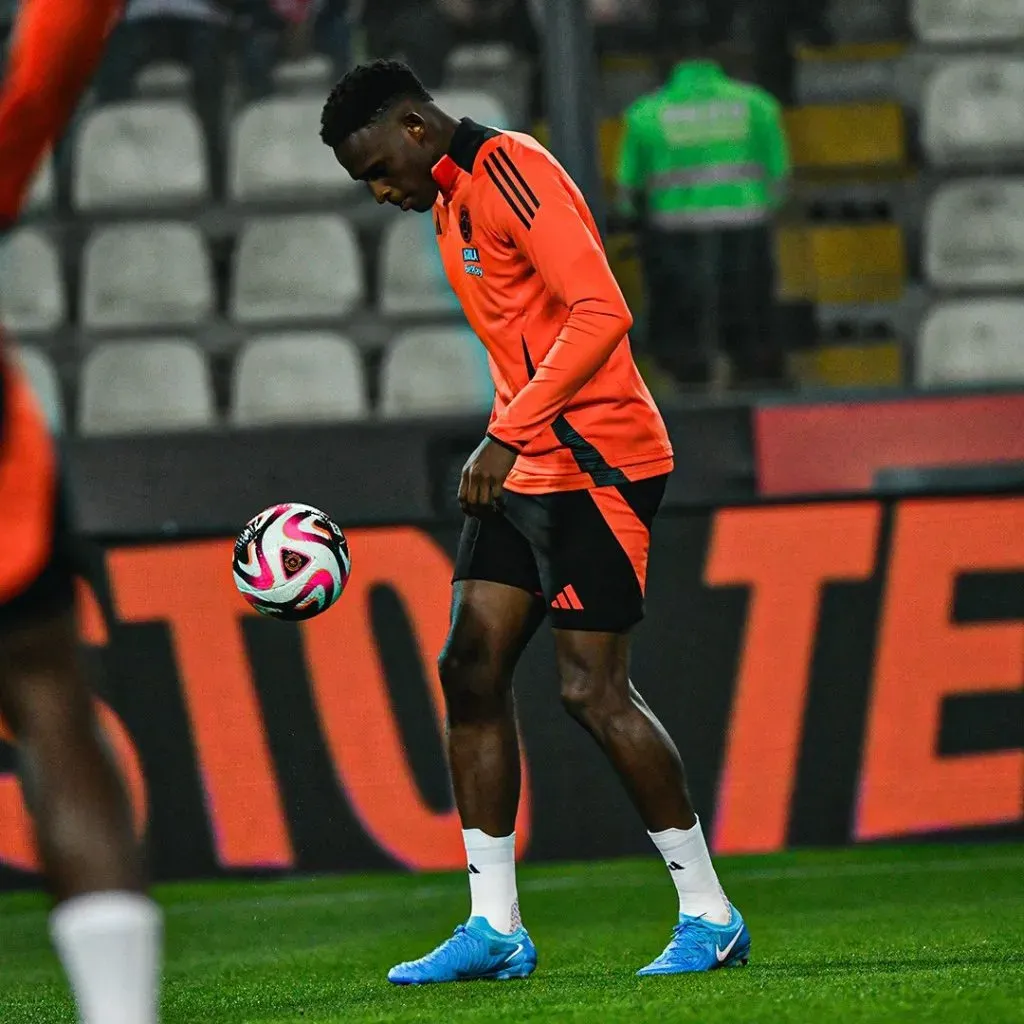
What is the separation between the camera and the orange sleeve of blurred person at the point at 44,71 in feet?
7.87

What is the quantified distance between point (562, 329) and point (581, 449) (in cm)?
32

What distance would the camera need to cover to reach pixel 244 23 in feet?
27.9

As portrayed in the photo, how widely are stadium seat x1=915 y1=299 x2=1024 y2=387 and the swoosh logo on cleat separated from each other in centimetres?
382

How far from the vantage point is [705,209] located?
25.7ft

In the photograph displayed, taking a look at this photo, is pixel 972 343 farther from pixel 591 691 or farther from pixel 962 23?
pixel 591 691

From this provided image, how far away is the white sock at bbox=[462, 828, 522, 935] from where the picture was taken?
4164 mm

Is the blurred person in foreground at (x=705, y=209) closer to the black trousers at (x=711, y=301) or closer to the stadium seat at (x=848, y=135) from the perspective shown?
the black trousers at (x=711, y=301)

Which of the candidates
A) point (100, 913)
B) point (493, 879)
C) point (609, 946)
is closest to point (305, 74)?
point (609, 946)

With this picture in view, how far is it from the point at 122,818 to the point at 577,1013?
1.38m

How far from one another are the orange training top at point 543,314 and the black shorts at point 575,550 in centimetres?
4

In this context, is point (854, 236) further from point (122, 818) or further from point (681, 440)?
point (122, 818)

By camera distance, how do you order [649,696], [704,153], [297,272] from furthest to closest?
[297,272], [704,153], [649,696]

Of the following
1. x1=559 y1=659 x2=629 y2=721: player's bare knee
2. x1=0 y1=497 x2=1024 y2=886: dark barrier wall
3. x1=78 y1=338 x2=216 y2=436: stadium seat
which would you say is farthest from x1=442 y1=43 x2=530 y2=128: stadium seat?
x1=559 y1=659 x2=629 y2=721: player's bare knee

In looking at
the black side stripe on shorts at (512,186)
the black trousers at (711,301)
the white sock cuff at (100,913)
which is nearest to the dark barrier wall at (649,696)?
the black trousers at (711,301)
